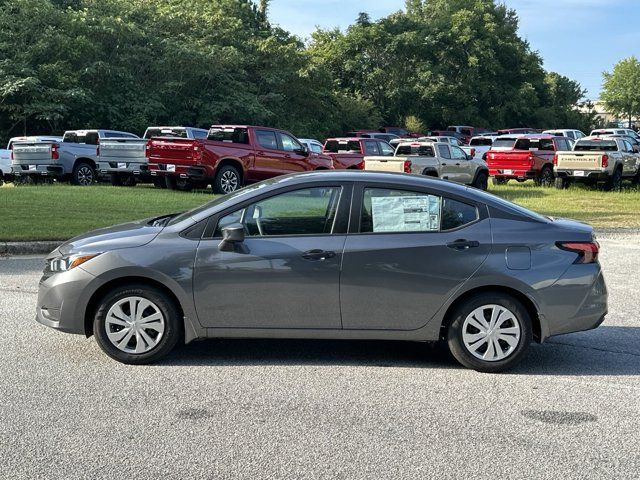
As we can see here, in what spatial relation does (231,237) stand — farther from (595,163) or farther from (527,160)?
→ (527,160)

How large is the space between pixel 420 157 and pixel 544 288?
17.9 m

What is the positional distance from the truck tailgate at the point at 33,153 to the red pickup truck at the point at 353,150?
28.1 ft

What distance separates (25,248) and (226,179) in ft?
30.3

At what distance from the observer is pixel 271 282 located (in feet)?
19.1

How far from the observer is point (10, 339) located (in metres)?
6.64

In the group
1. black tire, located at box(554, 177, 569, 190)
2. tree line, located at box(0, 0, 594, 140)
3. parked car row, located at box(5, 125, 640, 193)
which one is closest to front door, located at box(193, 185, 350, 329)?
parked car row, located at box(5, 125, 640, 193)

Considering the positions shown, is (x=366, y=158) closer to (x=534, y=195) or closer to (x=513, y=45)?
(x=534, y=195)

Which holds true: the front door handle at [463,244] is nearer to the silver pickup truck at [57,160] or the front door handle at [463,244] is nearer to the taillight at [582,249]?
the taillight at [582,249]

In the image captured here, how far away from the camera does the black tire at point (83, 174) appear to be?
2316 centimetres

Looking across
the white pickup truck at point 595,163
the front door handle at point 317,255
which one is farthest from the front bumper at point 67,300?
the white pickup truck at point 595,163

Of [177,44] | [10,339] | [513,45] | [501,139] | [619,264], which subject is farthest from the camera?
[513,45]

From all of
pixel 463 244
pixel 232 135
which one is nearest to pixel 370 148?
pixel 232 135

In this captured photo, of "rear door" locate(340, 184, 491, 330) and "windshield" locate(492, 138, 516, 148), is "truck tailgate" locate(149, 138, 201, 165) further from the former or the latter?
"rear door" locate(340, 184, 491, 330)

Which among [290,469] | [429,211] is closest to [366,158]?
[429,211]
